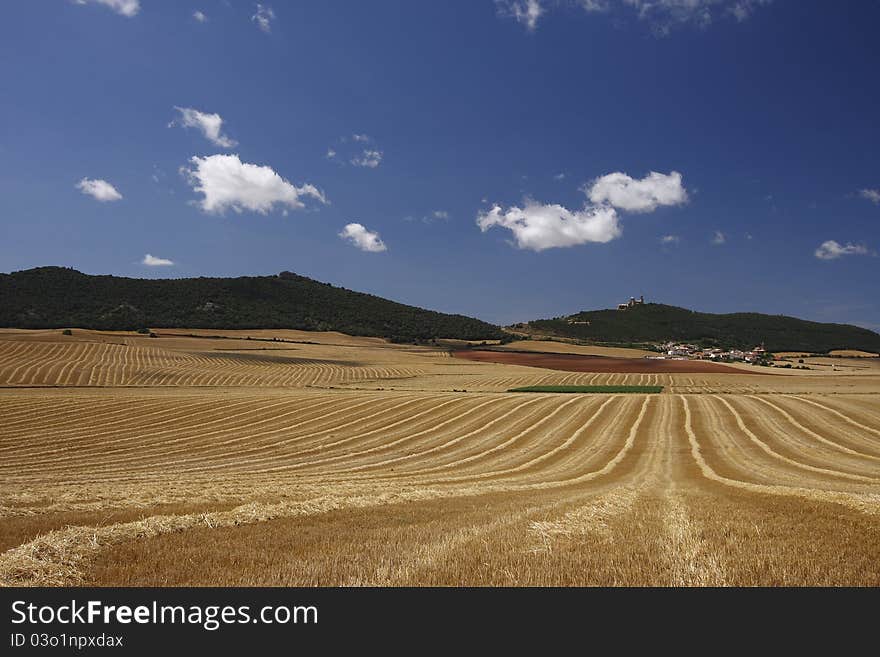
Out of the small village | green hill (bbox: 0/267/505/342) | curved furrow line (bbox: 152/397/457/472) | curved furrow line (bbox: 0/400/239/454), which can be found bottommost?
curved furrow line (bbox: 152/397/457/472)

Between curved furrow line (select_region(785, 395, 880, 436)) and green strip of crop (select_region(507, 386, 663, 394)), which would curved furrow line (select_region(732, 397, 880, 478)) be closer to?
curved furrow line (select_region(785, 395, 880, 436))

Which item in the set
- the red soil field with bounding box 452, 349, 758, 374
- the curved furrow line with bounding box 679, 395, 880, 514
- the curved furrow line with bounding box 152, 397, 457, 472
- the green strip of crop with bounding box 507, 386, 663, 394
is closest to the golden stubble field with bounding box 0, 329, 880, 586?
the curved furrow line with bounding box 679, 395, 880, 514

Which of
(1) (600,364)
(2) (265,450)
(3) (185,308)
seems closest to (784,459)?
(2) (265,450)

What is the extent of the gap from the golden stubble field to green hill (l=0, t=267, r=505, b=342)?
2971 inches

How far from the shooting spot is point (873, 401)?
49.5 m

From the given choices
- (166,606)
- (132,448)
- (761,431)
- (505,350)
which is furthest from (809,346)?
(166,606)

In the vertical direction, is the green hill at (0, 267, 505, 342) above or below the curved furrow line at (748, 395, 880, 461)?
above

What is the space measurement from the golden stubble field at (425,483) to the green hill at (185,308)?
248 ft

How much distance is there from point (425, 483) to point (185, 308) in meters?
156

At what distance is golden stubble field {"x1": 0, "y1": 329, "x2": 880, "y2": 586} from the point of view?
712 centimetres

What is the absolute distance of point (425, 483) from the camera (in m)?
20.1

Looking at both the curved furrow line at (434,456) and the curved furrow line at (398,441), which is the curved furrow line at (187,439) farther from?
the curved furrow line at (434,456)

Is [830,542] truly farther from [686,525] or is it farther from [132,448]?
[132,448]

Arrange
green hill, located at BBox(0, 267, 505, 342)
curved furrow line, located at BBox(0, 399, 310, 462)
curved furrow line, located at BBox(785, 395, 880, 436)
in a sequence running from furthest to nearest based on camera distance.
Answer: green hill, located at BBox(0, 267, 505, 342), curved furrow line, located at BBox(785, 395, 880, 436), curved furrow line, located at BBox(0, 399, 310, 462)
